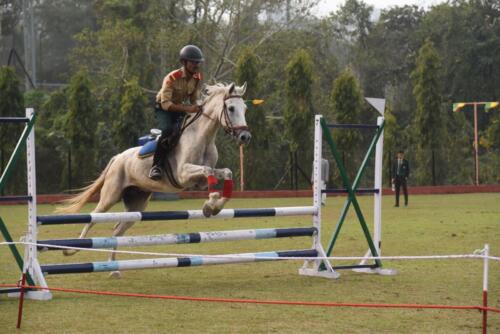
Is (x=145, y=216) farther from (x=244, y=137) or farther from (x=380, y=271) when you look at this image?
(x=380, y=271)

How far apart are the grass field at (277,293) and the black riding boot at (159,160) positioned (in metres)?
1.25

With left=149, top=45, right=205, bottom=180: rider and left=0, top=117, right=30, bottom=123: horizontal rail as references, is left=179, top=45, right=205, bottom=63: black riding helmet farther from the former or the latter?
left=0, top=117, right=30, bottom=123: horizontal rail

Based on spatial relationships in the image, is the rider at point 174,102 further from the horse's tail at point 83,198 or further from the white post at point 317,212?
the white post at point 317,212

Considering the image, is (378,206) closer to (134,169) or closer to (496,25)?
(134,169)

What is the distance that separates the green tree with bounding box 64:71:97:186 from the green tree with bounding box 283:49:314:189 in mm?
7289

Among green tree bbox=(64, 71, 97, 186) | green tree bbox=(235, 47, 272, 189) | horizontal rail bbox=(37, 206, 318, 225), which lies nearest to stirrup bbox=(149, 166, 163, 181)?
horizontal rail bbox=(37, 206, 318, 225)

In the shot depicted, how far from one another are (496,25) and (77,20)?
29730 millimetres

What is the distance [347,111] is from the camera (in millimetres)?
32406

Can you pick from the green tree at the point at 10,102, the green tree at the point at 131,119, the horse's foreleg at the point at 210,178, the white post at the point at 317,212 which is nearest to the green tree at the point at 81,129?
the green tree at the point at 131,119

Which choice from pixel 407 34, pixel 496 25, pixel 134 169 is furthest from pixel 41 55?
pixel 134 169

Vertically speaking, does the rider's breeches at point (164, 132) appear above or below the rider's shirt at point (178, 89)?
below

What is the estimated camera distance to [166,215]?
9422 millimetres

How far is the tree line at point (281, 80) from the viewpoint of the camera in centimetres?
3180

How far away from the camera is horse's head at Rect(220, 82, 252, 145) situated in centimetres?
935
